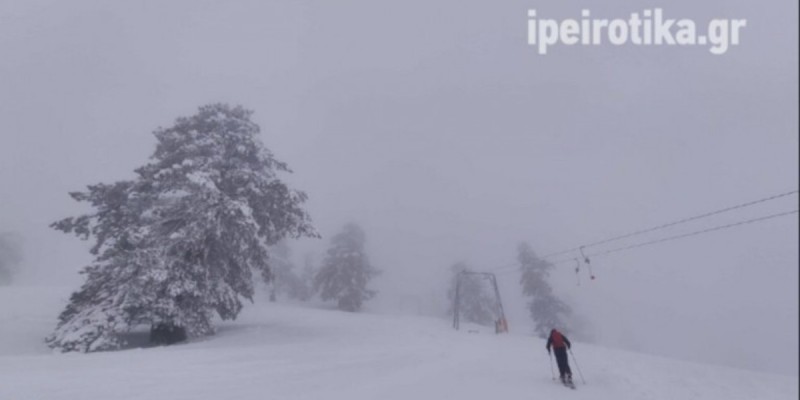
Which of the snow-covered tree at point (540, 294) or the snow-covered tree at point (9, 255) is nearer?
the snow-covered tree at point (540, 294)

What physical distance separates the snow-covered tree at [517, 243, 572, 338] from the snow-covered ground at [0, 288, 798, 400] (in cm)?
2080

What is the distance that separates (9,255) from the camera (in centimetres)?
4788

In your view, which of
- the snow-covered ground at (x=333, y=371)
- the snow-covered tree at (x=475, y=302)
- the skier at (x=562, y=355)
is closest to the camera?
the snow-covered ground at (x=333, y=371)

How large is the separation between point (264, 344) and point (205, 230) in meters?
5.40

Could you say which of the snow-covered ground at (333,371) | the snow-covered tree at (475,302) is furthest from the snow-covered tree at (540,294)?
the snow-covered ground at (333,371)

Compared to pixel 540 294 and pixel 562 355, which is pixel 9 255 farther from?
pixel 562 355

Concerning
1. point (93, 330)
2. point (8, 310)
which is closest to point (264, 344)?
point (93, 330)

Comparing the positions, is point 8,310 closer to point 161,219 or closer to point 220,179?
point 161,219

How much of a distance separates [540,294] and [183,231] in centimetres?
3600

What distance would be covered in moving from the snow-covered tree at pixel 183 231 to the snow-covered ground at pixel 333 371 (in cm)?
175

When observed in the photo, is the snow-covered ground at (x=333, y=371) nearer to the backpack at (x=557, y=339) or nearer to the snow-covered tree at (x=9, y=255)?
the backpack at (x=557, y=339)

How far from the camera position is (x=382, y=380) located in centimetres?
1178

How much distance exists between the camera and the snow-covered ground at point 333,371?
9672 mm

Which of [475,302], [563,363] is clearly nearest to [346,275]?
[475,302]
